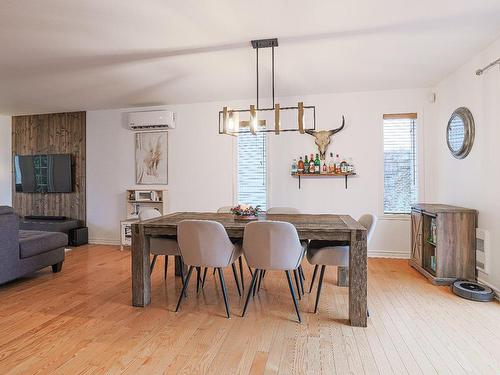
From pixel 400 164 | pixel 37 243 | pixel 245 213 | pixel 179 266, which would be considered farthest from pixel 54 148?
pixel 400 164

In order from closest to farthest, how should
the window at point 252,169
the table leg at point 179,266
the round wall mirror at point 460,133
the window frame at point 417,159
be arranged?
the round wall mirror at point 460,133, the table leg at point 179,266, the window frame at point 417,159, the window at point 252,169

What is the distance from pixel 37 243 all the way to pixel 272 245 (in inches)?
113

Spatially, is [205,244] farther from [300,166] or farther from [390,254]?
[390,254]

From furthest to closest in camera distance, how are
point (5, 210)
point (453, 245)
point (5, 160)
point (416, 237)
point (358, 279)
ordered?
point (5, 160), point (416, 237), point (453, 245), point (5, 210), point (358, 279)

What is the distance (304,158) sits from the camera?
4.90 metres

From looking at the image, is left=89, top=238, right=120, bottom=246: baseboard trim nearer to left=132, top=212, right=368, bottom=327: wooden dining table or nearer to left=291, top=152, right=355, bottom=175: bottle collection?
left=132, top=212, right=368, bottom=327: wooden dining table

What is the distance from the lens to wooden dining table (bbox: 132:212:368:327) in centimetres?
250

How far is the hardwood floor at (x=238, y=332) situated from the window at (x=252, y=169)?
74.9 inches

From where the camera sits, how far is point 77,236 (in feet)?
18.3

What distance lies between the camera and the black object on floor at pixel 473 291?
2951 millimetres

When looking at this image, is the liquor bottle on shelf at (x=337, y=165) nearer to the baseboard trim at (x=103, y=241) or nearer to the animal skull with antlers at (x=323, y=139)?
the animal skull with antlers at (x=323, y=139)

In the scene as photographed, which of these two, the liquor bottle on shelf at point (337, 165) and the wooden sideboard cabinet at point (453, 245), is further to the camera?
the liquor bottle on shelf at point (337, 165)

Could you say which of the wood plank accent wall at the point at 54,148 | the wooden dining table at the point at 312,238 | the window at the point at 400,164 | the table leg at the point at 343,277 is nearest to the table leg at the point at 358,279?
the wooden dining table at the point at 312,238

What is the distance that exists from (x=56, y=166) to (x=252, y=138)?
383 centimetres
